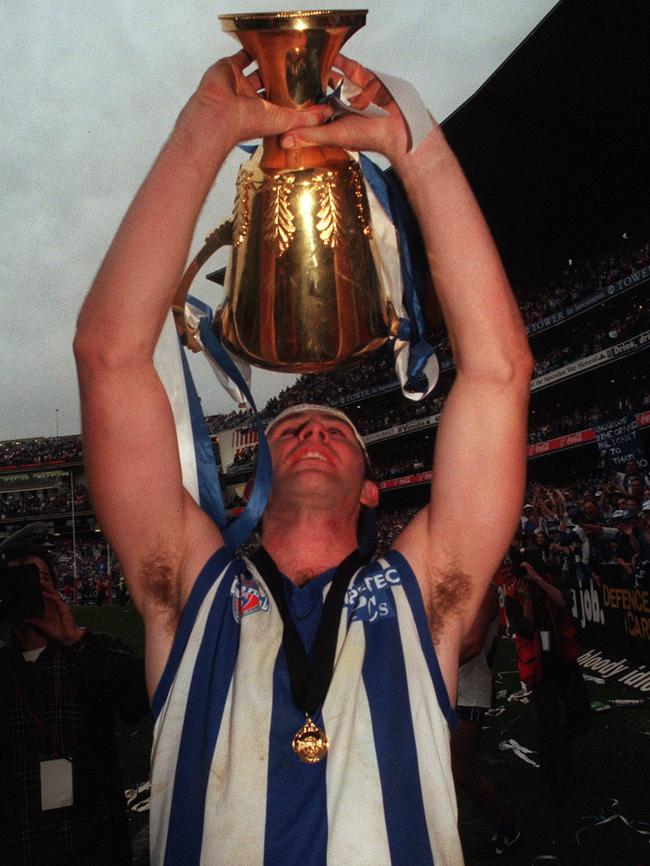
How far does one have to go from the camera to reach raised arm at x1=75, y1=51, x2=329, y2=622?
1.84 m

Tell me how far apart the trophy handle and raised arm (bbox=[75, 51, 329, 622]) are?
327 mm

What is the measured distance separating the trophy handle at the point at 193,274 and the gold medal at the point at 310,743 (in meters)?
1.20

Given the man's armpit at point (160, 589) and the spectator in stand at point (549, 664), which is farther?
the spectator in stand at point (549, 664)

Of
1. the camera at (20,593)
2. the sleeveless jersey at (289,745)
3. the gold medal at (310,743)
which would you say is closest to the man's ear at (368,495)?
the sleeveless jersey at (289,745)

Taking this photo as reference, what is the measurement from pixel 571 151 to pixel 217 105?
24369 mm

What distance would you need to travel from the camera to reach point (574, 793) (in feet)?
18.2

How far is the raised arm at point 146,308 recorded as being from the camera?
1.84 metres

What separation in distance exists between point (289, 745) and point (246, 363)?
1.15 metres

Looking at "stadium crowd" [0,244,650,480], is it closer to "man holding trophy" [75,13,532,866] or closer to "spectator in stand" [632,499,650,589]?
"spectator in stand" [632,499,650,589]

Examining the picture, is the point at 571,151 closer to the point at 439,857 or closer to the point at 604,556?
the point at 604,556

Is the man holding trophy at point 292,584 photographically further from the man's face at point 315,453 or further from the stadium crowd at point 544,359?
the stadium crowd at point 544,359

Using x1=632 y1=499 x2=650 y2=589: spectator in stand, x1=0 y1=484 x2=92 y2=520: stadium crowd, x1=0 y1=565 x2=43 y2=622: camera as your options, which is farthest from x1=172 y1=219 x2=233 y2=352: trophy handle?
x1=0 y1=484 x2=92 y2=520: stadium crowd

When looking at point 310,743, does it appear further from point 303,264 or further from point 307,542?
point 303,264

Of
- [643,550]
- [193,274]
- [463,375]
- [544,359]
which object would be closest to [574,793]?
[643,550]
